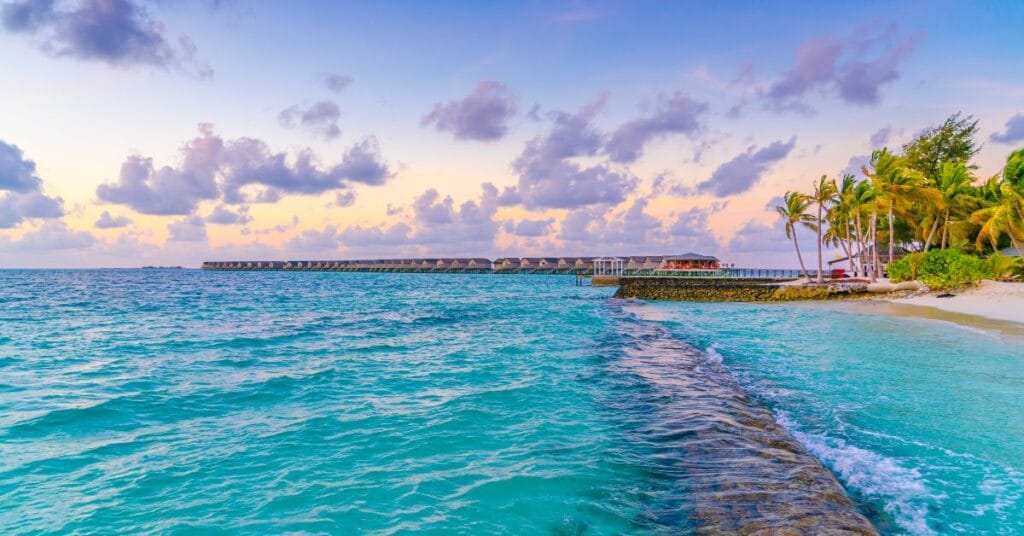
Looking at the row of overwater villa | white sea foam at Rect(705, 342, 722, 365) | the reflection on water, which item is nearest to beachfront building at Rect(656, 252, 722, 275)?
the row of overwater villa

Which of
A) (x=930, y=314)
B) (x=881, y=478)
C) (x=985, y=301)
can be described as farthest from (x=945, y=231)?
(x=881, y=478)

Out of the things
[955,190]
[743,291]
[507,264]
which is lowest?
[743,291]

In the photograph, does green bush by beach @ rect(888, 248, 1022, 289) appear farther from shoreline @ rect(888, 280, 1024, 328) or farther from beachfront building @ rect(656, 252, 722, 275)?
beachfront building @ rect(656, 252, 722, 275)

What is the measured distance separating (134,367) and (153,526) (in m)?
9.57

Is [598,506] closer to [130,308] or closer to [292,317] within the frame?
[292,317]

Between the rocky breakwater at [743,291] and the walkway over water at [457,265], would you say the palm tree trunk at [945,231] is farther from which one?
the walkway over water at [457,265]

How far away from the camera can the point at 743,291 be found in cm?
4362

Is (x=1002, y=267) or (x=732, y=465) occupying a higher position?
(x=1002, y=267)

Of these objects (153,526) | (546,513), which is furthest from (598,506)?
(153,526)

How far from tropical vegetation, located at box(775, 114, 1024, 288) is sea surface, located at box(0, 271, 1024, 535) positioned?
22.6m

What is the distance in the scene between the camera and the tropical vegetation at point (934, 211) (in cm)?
3359

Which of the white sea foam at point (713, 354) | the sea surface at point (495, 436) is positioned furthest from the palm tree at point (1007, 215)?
the white sea foam at point (713, 354)

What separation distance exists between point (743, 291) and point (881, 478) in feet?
132

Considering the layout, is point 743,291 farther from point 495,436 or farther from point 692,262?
point 495,436
